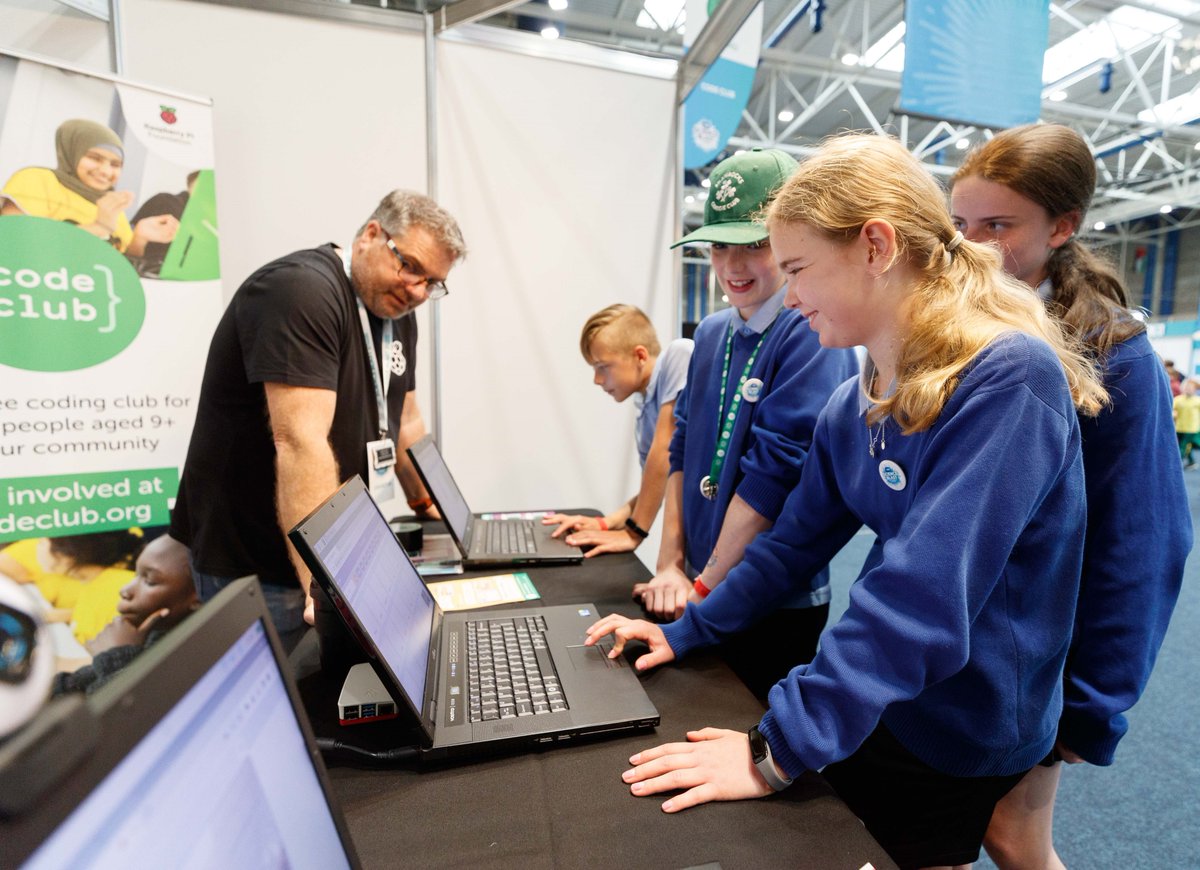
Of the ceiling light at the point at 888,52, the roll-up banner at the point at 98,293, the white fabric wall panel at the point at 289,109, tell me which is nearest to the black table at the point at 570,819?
the roll-up banner at the point at 98,293

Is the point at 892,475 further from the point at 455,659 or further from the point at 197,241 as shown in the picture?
the point at 197,241

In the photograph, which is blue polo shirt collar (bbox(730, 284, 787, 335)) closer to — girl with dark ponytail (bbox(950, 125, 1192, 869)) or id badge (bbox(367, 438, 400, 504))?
girl with dark ponytail (bbox(950, 125, 1192, 869))

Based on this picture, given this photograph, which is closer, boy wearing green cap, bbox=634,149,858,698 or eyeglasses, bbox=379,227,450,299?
boy wearing green cap, bbox=634,149,858,698

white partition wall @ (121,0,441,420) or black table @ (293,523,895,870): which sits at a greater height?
white partition wall @ (121,0,441,420)

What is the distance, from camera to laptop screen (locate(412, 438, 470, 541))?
4.52 ft

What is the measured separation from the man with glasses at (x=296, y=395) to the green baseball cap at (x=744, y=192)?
64cm

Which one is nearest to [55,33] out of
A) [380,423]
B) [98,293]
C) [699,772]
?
[98,293]

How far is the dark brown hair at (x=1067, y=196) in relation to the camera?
2.91 feet

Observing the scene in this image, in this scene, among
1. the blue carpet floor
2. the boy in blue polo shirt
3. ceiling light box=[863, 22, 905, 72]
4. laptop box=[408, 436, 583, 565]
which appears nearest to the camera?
laptop box=[408, 436, 583, 565]

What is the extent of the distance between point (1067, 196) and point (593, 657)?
0.98 metres

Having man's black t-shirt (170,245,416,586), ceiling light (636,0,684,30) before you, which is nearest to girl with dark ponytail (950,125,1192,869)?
man's black t-shirt (170,245,416,586)

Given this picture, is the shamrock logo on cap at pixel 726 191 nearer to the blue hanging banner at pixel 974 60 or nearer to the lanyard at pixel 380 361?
the lanyard at pixel 380 361

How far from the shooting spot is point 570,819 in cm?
59

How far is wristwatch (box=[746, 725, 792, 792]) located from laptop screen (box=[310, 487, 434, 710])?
0.36 meters
